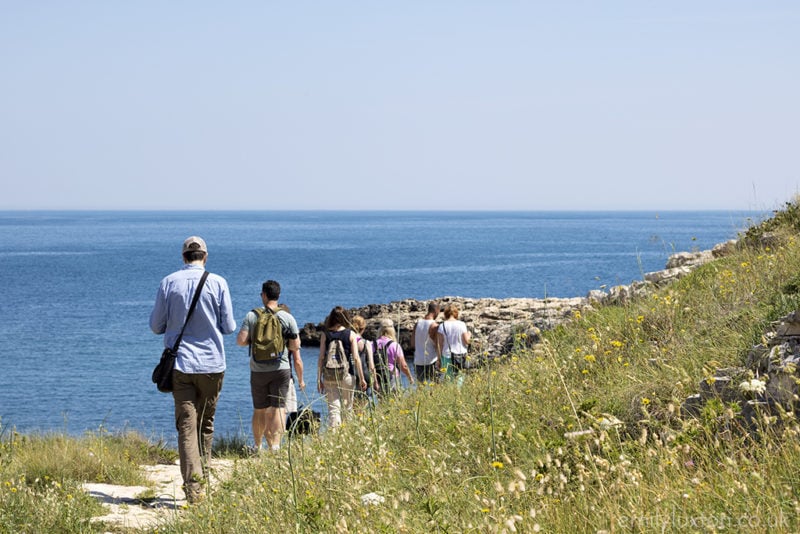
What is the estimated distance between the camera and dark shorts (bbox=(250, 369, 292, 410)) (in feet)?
29.6

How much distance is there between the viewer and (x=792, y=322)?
17.5ft

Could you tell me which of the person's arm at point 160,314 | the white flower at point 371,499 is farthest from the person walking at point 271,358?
the white flower at point 371,499

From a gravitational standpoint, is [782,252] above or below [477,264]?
above

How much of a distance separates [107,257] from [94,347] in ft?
263

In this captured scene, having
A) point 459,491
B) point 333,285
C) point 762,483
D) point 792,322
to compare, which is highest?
point 792,322

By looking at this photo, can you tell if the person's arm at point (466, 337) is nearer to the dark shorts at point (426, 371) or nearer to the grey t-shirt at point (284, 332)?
the dark shorts at point (426, 371)

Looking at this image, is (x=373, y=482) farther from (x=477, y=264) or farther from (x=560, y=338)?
(x=477, y=264)

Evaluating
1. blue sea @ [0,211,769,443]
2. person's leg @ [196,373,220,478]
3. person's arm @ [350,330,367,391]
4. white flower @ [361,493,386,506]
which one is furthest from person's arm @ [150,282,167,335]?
white flower @ [361,493,386,506]

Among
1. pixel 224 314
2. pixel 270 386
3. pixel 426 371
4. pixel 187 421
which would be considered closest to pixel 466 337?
pixel 426 371

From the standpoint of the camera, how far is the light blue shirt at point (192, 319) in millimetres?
7426

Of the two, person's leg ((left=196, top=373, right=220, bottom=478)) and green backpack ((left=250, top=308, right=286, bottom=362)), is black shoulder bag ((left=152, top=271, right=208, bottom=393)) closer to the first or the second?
person's leg ((left=196, top=373, right=220, bottom=478))

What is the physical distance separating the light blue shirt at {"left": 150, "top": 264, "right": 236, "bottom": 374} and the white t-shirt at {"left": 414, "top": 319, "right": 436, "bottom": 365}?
15.3 ft

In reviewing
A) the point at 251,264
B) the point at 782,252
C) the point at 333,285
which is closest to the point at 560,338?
the point at 782,252

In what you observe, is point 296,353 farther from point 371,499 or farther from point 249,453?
point 371,499
